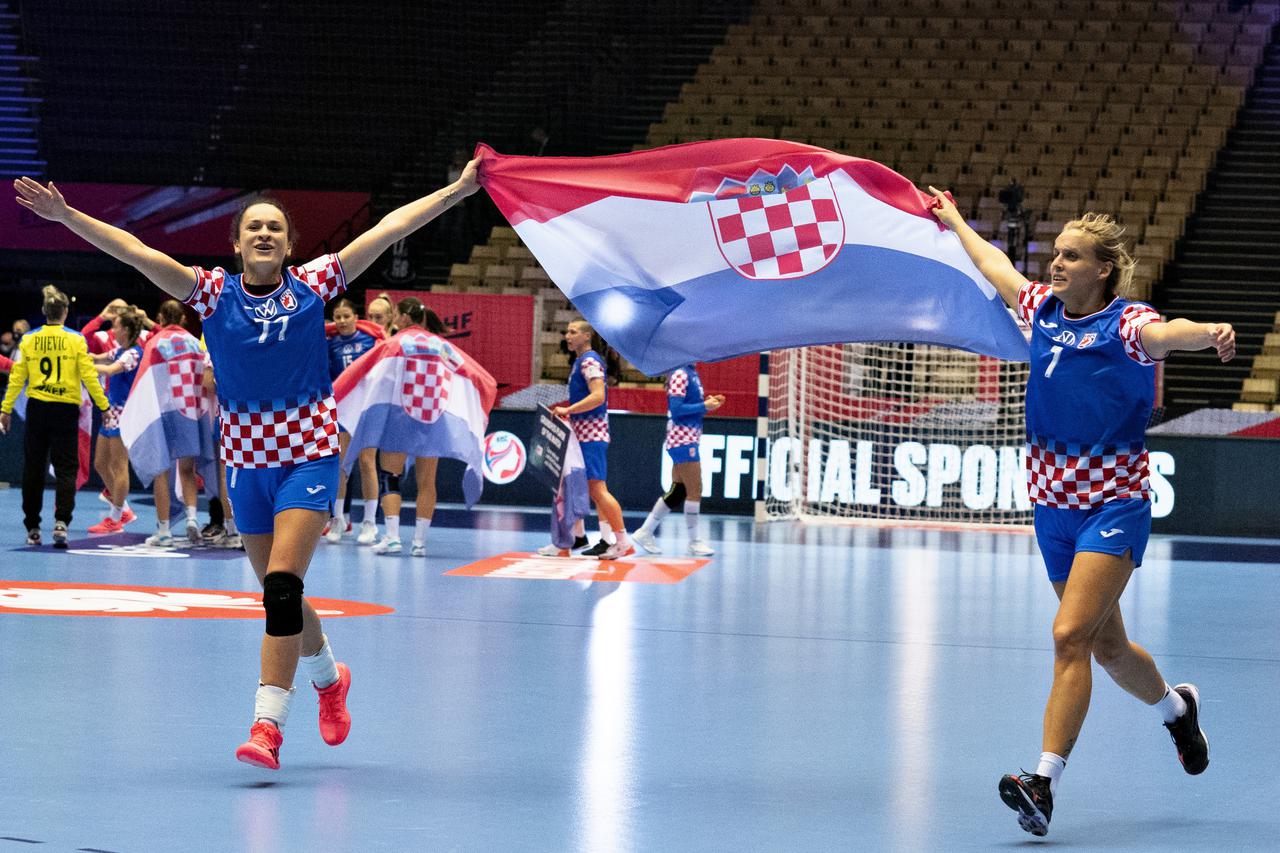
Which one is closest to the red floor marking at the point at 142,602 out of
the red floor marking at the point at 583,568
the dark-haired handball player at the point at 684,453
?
the red floor marking at the point at 583,568

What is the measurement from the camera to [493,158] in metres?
6.43

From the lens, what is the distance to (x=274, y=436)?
4973 millimetres

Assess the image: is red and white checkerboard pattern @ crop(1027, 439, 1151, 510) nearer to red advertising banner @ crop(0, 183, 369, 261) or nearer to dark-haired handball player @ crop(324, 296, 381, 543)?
dark-haired handball player @ crop(324, 296, 381, 543)

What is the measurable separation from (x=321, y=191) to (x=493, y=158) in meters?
17.8

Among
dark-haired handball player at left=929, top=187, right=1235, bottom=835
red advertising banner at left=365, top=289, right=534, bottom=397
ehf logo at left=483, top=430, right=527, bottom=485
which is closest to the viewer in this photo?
dark-haired handball player at left=929, top=187, right=1235, bottom=835

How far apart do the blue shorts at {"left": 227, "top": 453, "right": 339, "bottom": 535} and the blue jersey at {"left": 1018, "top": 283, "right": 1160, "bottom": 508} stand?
2.19 m

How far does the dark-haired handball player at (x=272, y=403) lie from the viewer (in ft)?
16.0

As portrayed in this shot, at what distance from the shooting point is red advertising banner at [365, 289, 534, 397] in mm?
18406

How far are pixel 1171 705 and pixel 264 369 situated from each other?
303 centimetres

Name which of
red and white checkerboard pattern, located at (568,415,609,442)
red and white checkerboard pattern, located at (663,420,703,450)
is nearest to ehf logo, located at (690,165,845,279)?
red and white checkerboard pattern, located at (568,415,609,442)

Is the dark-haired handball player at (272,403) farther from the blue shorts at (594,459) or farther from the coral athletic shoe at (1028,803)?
the blue shorts at (594,459)

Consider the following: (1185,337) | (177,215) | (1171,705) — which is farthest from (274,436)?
(177,215)

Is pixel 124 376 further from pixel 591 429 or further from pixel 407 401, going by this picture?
pixel 591 429

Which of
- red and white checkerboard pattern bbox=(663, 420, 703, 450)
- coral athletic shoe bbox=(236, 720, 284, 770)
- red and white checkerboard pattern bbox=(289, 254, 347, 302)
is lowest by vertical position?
coral athletic shoe bbox=(236, 720, 284, 770)
